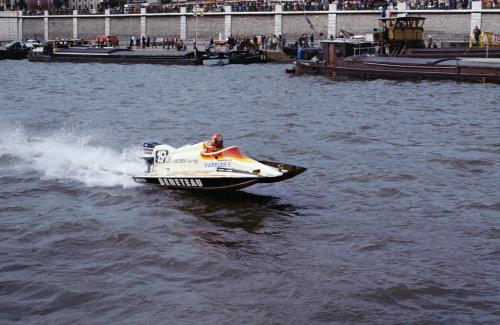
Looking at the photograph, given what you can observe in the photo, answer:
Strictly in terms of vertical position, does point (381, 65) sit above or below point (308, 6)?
below

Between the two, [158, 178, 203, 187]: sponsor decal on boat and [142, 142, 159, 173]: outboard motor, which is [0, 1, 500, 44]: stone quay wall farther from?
[158, 178, 203, 187]: sponsor decal on boat

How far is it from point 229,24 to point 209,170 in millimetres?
66472

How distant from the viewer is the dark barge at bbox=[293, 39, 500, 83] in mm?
45688

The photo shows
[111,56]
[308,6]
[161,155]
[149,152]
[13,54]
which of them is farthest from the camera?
[13,54]

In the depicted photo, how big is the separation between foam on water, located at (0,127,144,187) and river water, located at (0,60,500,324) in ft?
0.27

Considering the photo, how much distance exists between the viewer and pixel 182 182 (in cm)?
1783

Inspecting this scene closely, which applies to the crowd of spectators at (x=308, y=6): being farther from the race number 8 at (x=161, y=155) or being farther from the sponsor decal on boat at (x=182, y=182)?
the sponsor decal on boat at (x=182, y=182)

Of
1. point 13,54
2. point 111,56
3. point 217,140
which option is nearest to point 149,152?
point 217,140

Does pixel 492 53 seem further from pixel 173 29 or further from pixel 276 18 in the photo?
pixel 173 29

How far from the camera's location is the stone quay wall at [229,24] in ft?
216

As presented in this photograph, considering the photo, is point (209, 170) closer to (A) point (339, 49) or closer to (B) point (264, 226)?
(B) point (264, 226)

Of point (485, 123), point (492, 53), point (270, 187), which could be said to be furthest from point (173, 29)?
point (270, 187)

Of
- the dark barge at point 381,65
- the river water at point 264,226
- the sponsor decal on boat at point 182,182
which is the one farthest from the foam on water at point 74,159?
the dark barge at point 381,65

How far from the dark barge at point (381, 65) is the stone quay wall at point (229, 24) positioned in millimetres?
13545
